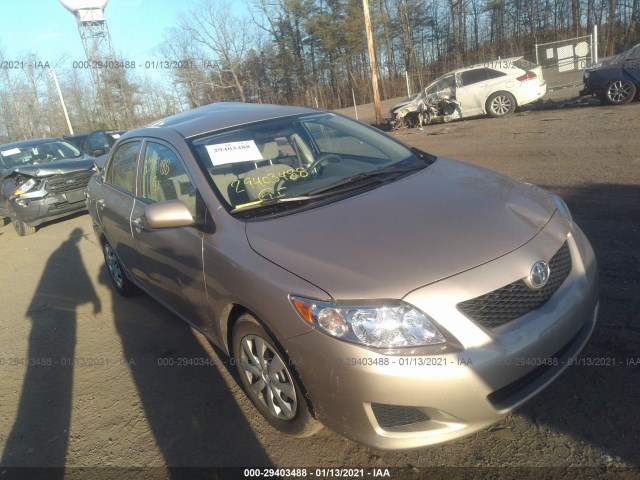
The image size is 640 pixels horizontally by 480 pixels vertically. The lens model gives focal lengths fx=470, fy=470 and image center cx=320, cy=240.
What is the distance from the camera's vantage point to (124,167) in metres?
4.20

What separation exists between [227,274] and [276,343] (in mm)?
A: 487

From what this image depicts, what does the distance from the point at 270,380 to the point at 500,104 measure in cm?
1437

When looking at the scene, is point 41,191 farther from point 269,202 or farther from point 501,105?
point 501,105

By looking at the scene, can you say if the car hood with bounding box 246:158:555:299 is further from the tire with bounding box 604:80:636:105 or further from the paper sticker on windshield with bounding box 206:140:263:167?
the tire with bounding box 604:80:636:105

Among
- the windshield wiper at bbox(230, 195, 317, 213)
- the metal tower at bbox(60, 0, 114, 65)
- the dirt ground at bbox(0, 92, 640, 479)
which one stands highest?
the metal tower at bbox(60, 0, 114, 65)

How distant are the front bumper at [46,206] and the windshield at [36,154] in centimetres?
151

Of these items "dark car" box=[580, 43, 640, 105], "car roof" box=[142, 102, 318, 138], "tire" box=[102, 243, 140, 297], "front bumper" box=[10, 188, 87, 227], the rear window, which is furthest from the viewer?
the rear window

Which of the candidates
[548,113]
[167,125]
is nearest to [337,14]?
[548,113]

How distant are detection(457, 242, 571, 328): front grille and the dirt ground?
71 centimetres

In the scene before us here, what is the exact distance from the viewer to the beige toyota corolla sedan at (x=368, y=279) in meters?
2.01

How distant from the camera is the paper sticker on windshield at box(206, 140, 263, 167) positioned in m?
3.12

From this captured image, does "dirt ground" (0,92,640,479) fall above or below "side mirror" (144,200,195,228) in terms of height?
Answer: below

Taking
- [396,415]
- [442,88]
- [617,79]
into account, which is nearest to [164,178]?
[396,415]

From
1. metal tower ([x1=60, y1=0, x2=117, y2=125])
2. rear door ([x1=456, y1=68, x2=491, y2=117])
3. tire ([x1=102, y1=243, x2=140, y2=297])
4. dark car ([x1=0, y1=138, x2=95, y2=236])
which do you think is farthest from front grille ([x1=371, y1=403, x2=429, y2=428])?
metal tower ([x1=60, y1=0, x2=117, y2=125])
